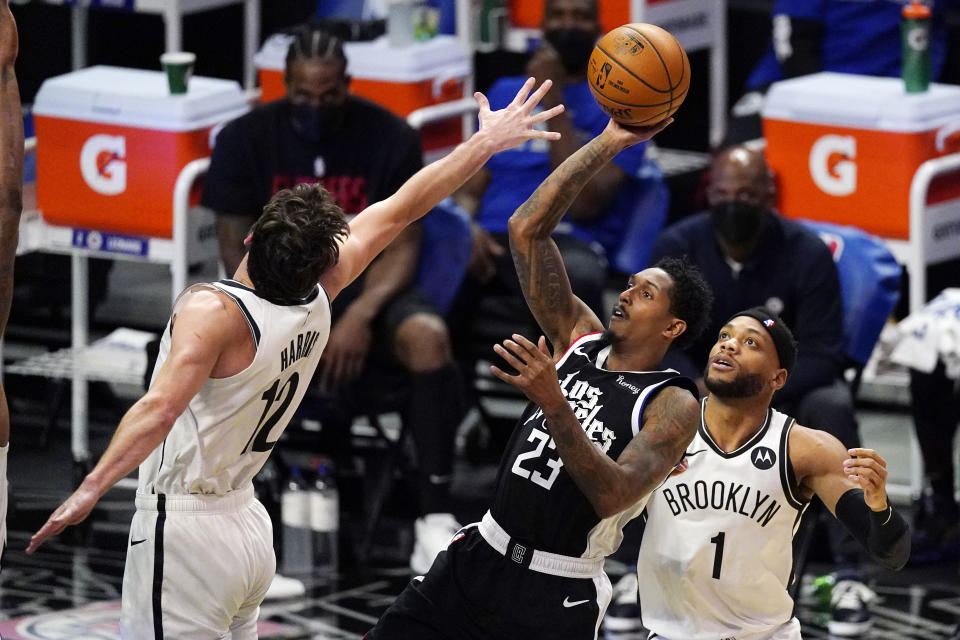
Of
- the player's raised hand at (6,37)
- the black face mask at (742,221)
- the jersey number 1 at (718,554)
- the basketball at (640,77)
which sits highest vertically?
the player's raised hand at (6,37)

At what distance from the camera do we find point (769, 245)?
7.31 m

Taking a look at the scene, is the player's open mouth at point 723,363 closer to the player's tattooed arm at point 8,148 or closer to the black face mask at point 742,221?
the player's tattooed arm at point 8,148

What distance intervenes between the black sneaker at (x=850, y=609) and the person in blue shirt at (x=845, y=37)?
8.92 feet

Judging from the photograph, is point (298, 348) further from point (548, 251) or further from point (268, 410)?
point (548, 251)

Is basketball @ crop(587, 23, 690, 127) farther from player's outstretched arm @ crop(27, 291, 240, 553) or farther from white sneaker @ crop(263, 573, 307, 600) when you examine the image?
white sneaker @ crop(263, 573, 307, 600)

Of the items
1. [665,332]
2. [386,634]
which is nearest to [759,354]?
[665,332]

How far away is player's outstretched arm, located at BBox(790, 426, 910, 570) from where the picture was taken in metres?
4.82

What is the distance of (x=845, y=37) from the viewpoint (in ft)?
29.8

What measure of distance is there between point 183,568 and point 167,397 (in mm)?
505

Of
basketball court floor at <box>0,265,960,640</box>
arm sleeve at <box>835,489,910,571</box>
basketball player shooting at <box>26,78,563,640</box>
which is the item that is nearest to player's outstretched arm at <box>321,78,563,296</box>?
basketball player shooting at <box>26,78,563,640</box>

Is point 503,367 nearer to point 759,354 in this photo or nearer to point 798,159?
point 798,159

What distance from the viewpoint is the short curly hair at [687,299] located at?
17.2 ft

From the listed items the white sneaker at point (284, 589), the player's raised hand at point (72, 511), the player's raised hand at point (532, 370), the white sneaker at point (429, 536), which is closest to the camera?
the player's raised hand at point (72, 511)

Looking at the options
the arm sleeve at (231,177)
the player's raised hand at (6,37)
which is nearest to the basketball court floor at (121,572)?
the arm sleeve at (231,177)
